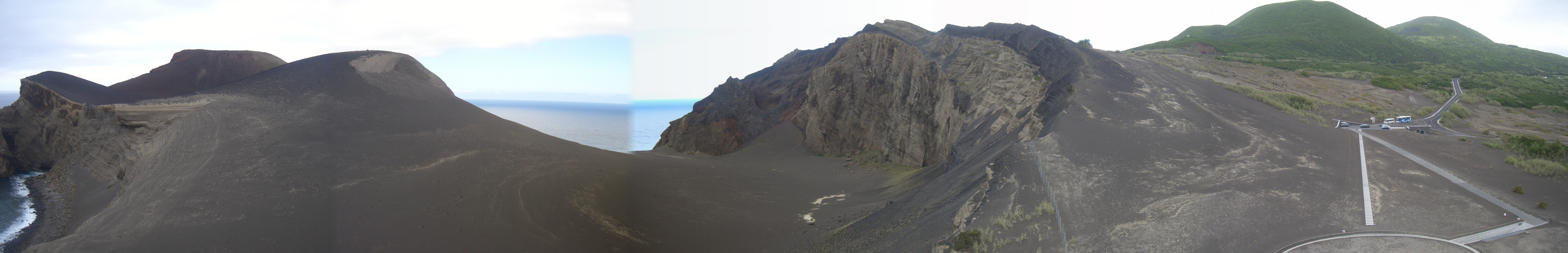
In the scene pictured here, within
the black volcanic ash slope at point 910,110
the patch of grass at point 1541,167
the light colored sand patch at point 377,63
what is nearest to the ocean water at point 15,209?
the light colored sand patch at point 377,63

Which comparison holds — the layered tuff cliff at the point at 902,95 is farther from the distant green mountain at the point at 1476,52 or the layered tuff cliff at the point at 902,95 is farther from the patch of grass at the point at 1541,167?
the distant green mountain at the point at 1476,52

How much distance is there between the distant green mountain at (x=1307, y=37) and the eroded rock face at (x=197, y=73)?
72.8 m

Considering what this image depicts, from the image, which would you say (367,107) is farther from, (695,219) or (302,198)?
(695,219)

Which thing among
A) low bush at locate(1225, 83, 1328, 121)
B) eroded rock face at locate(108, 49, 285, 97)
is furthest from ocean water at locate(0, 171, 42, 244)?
low bush at locate(1225, 83, 1328, 121)

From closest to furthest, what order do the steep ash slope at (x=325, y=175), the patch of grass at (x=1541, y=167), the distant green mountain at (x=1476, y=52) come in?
the steep ash slope at (x=325, y=175), the patch of grass at (x=1541, y=167), the distant green mountain at (x=1476, y=52)

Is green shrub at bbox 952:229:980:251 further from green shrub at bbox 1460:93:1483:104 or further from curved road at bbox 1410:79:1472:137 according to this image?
green shrub at bbox 1460:93:1483:104

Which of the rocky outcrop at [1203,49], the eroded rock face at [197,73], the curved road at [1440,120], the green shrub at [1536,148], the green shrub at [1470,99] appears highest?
the rocky outcrop at [1203,49]

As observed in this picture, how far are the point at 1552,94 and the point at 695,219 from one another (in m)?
44.0

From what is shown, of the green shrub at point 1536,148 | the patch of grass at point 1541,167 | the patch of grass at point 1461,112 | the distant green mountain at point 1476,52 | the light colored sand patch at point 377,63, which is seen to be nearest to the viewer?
the patch of grass at point 1541,167

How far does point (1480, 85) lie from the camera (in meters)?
32.0

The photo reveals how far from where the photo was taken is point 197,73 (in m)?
18.1

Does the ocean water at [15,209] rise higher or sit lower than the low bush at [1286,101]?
lower

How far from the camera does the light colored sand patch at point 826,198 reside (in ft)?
75.6

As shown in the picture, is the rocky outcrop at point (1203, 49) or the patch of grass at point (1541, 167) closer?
the patch of grass at point (1541, 167)
